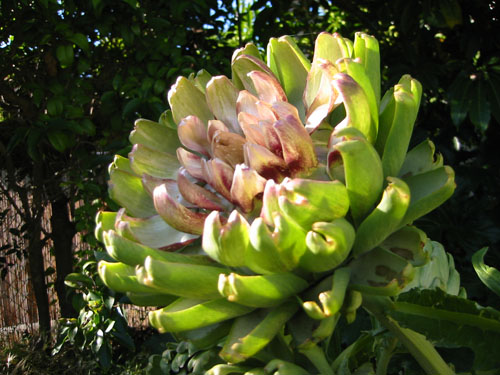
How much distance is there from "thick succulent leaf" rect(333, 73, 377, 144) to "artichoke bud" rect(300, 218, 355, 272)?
5 centimetres

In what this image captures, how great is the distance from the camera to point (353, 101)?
267 mm

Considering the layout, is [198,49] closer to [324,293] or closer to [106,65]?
[106,65]

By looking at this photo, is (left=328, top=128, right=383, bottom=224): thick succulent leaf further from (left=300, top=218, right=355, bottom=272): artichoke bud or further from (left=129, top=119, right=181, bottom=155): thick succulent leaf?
(left=129, top=119, right=181, bottom=155): thick succulent leaf

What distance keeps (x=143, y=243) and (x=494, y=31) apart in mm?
1268

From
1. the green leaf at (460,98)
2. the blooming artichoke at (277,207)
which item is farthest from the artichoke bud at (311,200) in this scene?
the green leaf at (460,98)

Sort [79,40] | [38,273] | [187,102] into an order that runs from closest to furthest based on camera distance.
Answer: [187,102] → [79,40] → [38,273]

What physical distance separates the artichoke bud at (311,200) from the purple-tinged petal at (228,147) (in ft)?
0.17

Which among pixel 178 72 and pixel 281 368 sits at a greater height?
pixel 178 72

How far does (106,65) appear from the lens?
147 centimetres

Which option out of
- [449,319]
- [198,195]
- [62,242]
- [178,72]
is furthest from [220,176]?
[62,242]

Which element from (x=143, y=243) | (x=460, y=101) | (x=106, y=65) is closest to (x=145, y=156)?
(x=143, y=243)

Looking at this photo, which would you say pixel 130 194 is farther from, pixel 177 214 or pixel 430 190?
pixel 430 190

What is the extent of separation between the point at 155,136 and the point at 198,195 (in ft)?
0.28

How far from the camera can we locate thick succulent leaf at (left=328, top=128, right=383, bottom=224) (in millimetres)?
253
